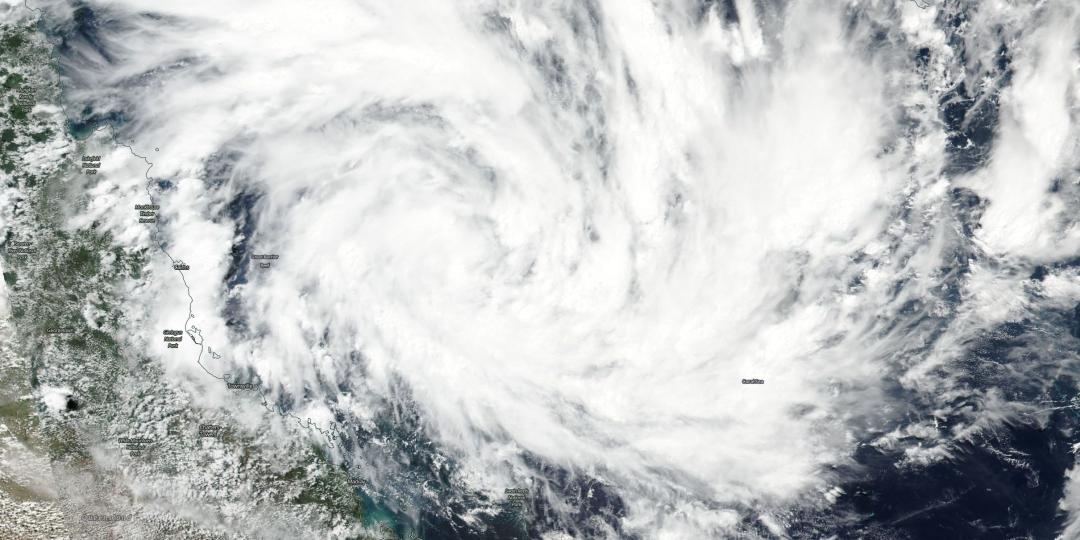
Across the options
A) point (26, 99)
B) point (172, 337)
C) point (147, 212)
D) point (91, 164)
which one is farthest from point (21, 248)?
point (172, 337)

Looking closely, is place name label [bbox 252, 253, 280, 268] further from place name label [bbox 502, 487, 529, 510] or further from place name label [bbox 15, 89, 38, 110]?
place name label [bbox 502, 487, 529, 510]

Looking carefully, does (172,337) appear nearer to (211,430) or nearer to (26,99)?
(211,430)

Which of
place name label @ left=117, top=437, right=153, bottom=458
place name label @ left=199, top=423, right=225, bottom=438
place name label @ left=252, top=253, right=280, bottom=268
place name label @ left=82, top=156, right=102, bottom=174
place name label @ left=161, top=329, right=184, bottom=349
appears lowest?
place name label @ left=117, top=437, right=153, bottom=458

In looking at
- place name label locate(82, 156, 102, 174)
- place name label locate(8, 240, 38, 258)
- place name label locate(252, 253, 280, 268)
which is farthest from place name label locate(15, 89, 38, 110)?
place name label locate(252, 253, 280, 268)

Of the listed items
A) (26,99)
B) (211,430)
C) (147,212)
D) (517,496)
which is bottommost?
(211,430)

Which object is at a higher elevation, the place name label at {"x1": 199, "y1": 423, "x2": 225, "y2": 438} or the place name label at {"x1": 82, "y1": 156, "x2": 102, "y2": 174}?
the place name label at {"x1": 82, "y1": 156, "x2": 102, "y2": 174}

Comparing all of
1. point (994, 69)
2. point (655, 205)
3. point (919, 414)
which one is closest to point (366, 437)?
point (655, 205)
